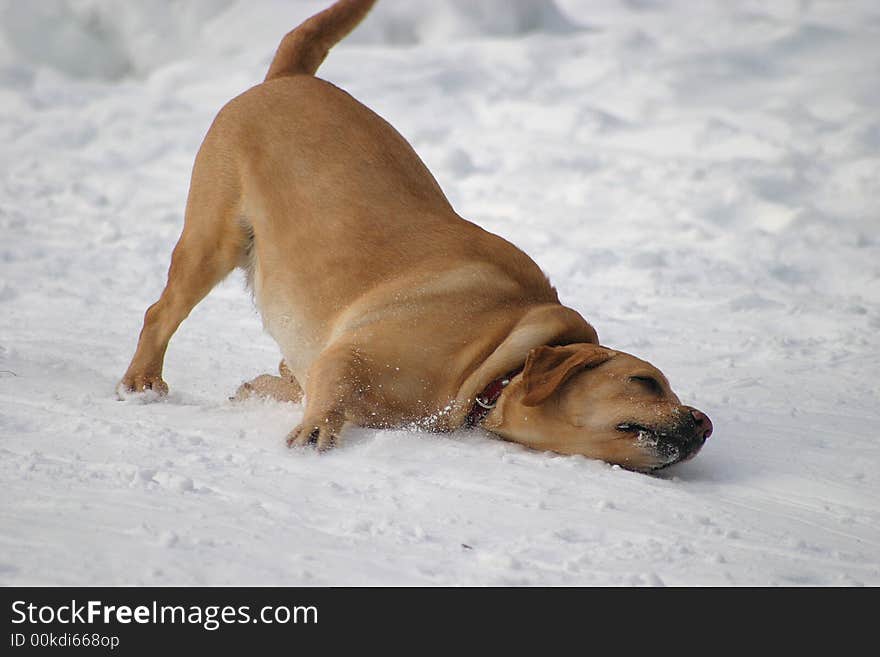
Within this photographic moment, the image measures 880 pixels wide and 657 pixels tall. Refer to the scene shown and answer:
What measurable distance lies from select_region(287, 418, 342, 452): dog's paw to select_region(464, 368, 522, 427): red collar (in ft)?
1.47

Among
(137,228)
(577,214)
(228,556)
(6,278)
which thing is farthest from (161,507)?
(577,214)

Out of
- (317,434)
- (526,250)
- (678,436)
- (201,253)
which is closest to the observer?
(678,436)

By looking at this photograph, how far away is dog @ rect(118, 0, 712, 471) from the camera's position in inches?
132

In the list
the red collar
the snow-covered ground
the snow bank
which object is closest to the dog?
the red collar

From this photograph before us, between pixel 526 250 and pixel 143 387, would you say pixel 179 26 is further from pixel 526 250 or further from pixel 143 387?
pixel 143 387

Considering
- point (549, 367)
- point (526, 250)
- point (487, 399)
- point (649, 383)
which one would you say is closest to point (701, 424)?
point (649, 383)

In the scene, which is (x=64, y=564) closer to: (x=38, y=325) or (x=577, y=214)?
(x=38, y=325)

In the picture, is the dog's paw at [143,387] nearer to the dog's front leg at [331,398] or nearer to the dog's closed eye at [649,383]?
the dog's front leg at [331,398]

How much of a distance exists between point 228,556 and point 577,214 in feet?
18.9

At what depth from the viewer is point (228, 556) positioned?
2.33 meters

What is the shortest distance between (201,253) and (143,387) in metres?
0.59

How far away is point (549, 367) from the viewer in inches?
132

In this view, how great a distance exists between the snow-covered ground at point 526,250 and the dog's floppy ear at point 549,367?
201 millimetres

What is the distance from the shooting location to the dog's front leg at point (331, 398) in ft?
11.0
